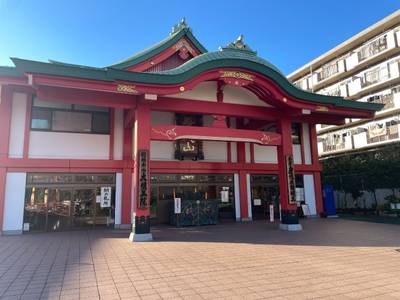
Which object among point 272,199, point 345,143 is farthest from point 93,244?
point 345,143

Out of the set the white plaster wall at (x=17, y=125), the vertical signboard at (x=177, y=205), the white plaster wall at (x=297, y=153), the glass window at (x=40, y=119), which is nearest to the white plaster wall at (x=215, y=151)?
the vertical signboard at (x=177, y=205)

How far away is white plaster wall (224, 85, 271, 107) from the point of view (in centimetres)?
1297

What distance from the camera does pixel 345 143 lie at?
28.7 metres

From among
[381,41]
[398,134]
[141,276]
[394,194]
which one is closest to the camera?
[141,276]

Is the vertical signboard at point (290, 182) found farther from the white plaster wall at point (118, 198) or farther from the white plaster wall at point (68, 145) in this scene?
the white plaster wall at point (68, 145)

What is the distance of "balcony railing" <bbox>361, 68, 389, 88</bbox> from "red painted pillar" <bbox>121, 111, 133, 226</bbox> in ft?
73.5

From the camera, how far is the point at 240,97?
13.2m

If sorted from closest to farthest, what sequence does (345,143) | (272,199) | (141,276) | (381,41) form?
1. (141,276)
2. (272,199)
3. (381,41)
4. (345,143)

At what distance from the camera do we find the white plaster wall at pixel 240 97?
511 inches

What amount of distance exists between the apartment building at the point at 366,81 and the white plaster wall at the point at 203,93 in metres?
17.9

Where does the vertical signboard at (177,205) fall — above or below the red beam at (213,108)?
below

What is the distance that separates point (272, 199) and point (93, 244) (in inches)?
422

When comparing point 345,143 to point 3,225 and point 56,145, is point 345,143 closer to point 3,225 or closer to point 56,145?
point 56,145

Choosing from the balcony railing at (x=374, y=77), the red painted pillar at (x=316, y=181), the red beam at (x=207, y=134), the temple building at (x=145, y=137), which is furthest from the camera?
the balcony railing at (x=374, y=77)
